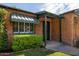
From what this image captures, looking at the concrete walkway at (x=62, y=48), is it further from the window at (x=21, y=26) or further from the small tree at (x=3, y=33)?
the small tree at (x=3, y=33)

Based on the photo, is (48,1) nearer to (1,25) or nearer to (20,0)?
(20,0)

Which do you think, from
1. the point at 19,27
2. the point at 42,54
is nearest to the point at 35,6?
the point at 19,27

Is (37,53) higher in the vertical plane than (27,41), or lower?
lower

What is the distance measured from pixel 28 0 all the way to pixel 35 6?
0.99ft

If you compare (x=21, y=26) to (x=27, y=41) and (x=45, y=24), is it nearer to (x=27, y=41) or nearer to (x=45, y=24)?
(x=27, y=41)

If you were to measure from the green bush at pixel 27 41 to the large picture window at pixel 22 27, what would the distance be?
0.17 m

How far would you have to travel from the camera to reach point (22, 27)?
252 inches

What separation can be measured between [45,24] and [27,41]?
2.70 feet

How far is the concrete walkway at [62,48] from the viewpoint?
634 centimetres

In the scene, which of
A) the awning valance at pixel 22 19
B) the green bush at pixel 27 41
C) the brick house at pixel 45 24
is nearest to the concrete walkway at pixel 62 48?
the brick house at pixel 45 24

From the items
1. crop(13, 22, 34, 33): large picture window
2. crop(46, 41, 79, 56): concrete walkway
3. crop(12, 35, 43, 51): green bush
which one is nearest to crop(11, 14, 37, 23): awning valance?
Result: crop(13, 22, 34, 33): large picture window

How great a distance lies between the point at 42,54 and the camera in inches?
243

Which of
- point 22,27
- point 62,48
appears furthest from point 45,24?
point 62,48

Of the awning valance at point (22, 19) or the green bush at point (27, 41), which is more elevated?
the awning valance at point (22, 19)
